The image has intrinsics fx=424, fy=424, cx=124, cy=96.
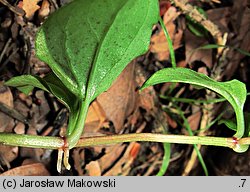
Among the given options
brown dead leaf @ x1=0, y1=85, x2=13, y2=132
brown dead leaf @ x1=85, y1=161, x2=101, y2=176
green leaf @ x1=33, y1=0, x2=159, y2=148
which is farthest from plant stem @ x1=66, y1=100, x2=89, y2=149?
brown dead leaf @ x1=85, y1=161, x2=101, y2=176

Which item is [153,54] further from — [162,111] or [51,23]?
[51,23]

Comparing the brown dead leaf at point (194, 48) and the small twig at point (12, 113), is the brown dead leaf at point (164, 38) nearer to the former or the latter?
the brown dead leaf at point (194, 48)

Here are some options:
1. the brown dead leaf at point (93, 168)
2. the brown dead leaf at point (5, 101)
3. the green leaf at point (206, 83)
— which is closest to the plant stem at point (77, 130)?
the green leaf at point (206, 83)

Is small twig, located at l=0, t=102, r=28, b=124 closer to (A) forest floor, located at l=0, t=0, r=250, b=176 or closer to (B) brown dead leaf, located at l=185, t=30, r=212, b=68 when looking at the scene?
(A) forest floor, located at l=0, t=0, r=250, b=176

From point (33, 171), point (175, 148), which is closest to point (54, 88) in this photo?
point (33, 171)

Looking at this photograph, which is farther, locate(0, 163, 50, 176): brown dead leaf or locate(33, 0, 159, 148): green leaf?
locate(0, 163, 50, 176): brown dead leaf

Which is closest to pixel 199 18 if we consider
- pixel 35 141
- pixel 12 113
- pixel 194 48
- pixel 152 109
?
pixel 194 48

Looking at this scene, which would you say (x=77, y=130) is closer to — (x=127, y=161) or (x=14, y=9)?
(x=14, y=9)
